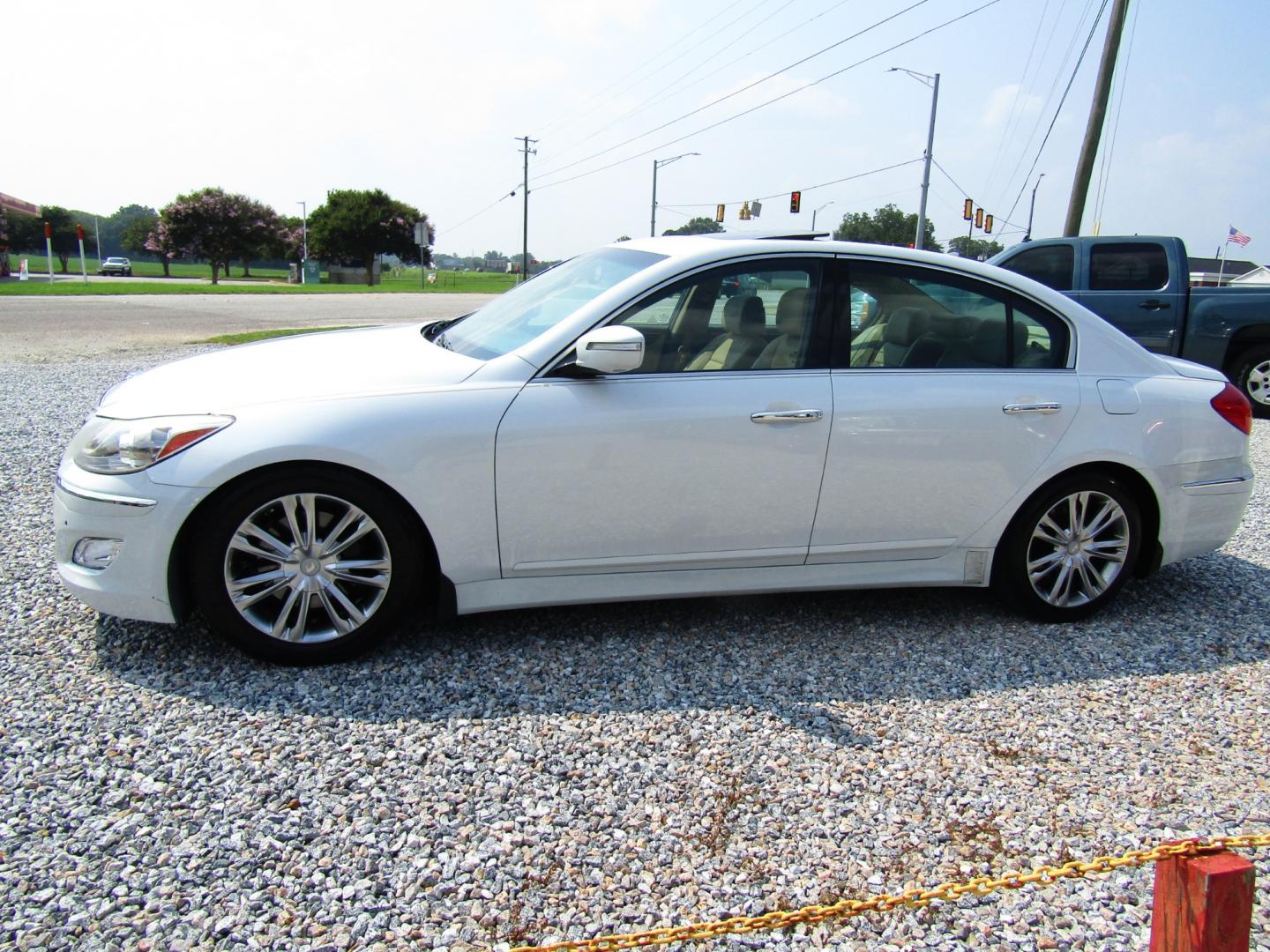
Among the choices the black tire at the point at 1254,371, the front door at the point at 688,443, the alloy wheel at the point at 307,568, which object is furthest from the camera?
the black tire at the point at 1254,371

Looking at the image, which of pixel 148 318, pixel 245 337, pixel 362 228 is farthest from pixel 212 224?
pixel 245 337

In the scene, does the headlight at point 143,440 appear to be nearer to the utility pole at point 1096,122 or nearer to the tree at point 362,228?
the utility pole at point 1096,122

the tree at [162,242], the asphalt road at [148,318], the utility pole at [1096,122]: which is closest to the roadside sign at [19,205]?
the tree at [162,242]

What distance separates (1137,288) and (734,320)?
333 inches

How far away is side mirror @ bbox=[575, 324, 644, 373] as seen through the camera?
11.1ft

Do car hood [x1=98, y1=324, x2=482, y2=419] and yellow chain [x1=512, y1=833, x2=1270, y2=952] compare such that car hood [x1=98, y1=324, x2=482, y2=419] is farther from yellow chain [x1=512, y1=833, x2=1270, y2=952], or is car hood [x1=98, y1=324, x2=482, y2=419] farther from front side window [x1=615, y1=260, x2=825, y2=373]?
yellow chain [x1=512, y1=833, x2=1270, y2=952]

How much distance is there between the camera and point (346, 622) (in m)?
3.50

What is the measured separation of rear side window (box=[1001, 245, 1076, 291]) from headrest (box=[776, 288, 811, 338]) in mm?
7524

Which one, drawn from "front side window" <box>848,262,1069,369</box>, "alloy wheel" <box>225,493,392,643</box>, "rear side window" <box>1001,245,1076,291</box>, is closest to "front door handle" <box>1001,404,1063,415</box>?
"front side window" <box>848,262,1069,369</box>

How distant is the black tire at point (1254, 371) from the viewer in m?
10.4

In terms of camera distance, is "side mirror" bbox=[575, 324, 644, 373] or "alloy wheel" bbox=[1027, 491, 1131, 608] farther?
"alloy wheel" bbox=[1027, 491, 1131, 608]

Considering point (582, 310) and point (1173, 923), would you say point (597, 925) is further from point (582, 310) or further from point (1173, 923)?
point (582, 310)

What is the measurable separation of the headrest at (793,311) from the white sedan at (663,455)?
0.04ft

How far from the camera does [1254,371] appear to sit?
10500 millimetres
